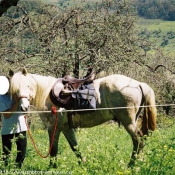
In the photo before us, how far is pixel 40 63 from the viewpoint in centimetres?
1249

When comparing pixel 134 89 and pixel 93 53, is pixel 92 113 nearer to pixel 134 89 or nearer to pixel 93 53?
pixel 134 89

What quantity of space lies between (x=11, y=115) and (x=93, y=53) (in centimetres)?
718

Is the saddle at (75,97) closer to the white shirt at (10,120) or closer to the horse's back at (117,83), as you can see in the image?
the horse's back at (117,83)

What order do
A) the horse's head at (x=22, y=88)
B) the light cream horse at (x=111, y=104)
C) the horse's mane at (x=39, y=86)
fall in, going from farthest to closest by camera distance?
the light cream horse at (x=111, y=104)
the horse's mane at (x=39, y=86)
the horse's head at (x=22, y=88)

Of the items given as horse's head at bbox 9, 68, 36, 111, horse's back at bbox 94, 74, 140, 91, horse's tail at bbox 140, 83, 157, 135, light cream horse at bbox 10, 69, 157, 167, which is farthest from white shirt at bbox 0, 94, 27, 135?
horse's tail at bbox 140, 83, 157, 135

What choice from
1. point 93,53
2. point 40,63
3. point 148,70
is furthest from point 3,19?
point 148,70

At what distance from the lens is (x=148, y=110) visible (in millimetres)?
6734

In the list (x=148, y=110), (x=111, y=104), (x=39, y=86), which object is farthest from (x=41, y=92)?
(x=148, y=110)

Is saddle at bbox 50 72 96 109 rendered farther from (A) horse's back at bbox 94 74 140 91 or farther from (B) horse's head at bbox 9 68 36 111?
(B) horse's head at bbox 9 68 36 111

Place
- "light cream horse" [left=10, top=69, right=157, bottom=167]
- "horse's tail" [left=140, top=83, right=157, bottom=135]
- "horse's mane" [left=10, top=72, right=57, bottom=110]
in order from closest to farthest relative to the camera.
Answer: "horse's mane" [left=10, top=72, right=57, bottom=110]
"light cream horse" [left=10, top=69, right=157, bottom=167]
"horse's tail" [left=140, top=83, right=157, bottom=135]

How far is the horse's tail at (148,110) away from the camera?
666cm

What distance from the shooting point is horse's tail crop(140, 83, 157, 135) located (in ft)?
21.9

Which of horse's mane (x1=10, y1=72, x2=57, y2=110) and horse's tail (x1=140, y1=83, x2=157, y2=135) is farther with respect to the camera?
horse's tail (x1=140, y1=83, x2=157, y2=135)

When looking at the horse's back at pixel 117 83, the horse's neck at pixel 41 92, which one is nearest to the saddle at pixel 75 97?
the horse's neck at pixel 41 92
